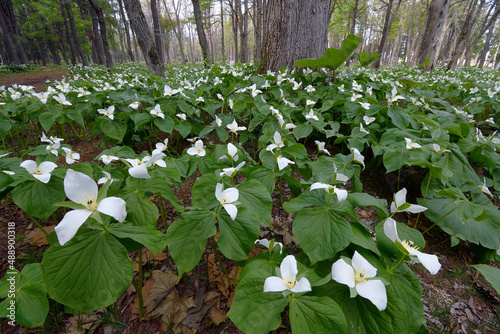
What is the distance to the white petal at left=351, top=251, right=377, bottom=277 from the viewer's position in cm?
81

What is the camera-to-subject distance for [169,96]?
2873mm

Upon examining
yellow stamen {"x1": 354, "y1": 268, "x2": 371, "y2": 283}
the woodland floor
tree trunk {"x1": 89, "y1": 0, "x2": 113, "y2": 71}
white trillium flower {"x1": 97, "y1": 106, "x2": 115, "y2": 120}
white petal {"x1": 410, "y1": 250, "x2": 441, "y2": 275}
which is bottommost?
the woodland floor

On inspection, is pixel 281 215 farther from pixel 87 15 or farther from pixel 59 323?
pixel 87 15

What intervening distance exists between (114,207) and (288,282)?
2.41 feet

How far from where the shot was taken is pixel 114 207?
81cm

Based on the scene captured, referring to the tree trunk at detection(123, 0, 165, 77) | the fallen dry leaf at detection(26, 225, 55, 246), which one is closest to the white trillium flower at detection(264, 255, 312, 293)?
the fallen dry leaf at detection(26, 225, 55, 246)

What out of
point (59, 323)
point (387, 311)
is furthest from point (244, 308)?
point (59, 323)

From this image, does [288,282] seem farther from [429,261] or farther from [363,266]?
[429,261]

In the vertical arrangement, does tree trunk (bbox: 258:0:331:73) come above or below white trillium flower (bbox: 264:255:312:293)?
above

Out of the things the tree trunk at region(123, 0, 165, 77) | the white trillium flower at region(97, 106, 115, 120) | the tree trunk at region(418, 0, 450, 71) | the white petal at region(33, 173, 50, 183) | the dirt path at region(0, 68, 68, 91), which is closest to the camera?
the white petal at region(33, 173, 50, 183)

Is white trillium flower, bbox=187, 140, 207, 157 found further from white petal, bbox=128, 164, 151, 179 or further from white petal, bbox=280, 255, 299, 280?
white petal, bbox=280, 255, 299, 280

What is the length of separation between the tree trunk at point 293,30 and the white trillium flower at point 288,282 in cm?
403

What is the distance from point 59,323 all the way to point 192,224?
1135mm

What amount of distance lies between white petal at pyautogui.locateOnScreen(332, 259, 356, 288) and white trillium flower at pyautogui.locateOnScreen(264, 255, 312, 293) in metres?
0.11
